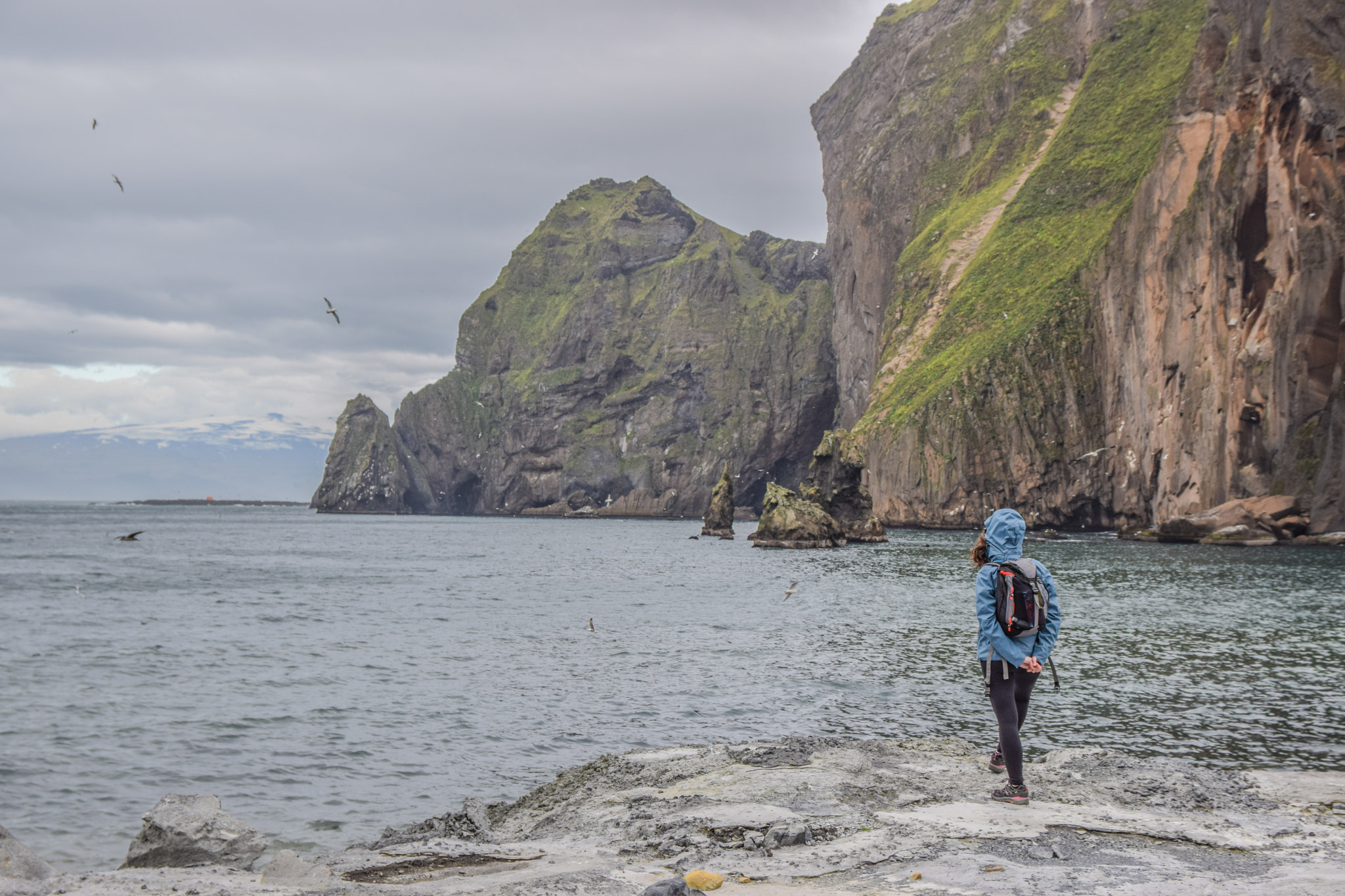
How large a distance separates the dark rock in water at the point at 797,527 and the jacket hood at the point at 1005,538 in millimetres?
83936

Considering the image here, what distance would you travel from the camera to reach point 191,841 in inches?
412

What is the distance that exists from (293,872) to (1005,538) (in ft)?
26.7

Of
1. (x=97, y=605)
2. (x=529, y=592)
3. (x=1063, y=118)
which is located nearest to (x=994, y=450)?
(x=1063, y=118)

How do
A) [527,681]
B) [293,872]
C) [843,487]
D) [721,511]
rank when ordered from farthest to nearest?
[721,511] < [843,487] < [527,681] < [293,872]

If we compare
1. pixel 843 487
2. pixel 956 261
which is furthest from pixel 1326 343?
pixel 956 261

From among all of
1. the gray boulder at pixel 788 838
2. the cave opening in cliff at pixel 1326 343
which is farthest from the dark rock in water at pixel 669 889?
the cave opening in cliff at pixel 1326 343

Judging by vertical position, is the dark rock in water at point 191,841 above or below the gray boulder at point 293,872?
below

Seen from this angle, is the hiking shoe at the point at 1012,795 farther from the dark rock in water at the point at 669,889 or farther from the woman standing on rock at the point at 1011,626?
the dark rock in water at the point at 669,889

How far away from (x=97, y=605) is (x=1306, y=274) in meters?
80.0

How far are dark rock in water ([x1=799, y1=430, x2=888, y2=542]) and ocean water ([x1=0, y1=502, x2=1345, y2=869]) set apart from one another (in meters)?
49.5

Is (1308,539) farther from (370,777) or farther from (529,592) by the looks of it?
(370,777)

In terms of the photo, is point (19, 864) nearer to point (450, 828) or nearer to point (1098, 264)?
point (450, 828)

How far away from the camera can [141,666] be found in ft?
83.6

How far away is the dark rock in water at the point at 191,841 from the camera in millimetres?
10359
